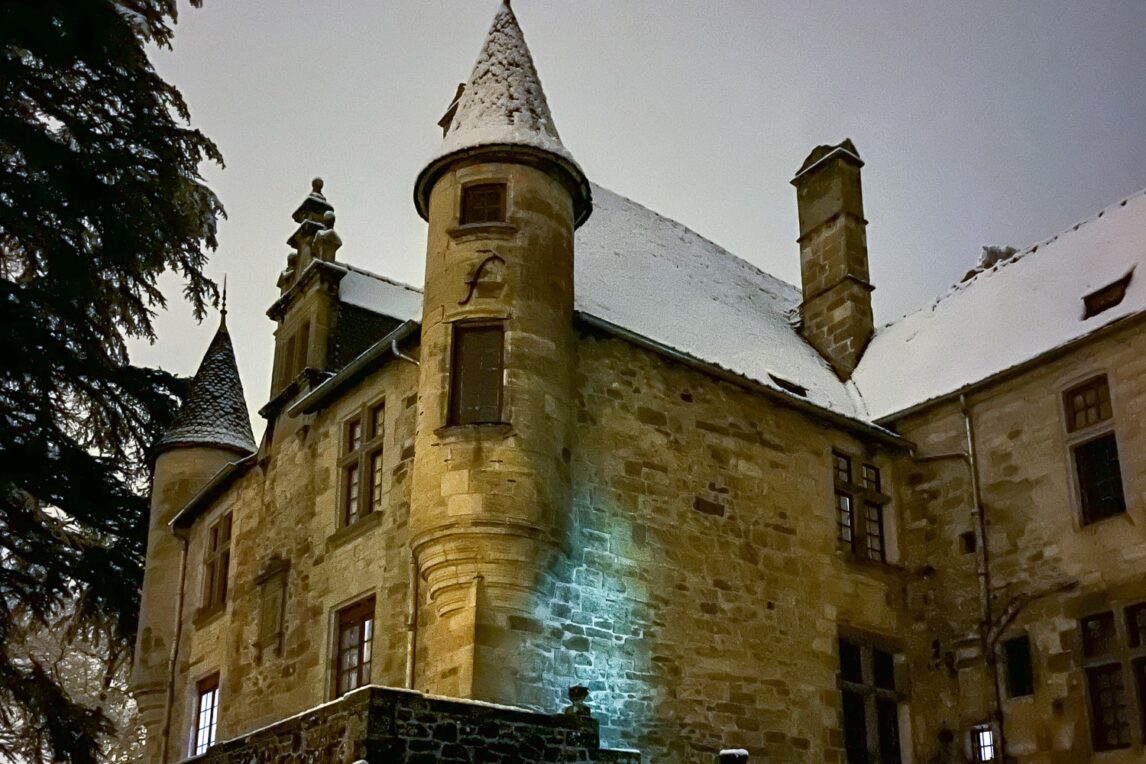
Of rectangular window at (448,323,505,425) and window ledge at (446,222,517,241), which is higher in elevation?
window ledge at (446,222,517,241)

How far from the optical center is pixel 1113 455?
15422 mm

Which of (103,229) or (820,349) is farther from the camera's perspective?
(820,349)

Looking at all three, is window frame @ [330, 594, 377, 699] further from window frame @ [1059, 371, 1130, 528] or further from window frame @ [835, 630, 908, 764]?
window frame @ [1059, 371, 1130, 528]

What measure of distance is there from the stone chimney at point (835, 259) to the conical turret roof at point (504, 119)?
212 inches

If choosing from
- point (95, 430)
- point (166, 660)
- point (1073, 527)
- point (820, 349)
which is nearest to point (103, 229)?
point (95, 430)

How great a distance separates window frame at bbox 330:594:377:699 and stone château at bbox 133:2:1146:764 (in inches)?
1.6

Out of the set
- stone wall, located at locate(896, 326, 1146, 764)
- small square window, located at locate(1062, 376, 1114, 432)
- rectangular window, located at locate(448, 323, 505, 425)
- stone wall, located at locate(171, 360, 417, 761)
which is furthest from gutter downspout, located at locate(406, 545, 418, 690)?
small square window, located at locate(1062, 376, 1114, 432)

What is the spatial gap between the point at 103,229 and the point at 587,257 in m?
5.69

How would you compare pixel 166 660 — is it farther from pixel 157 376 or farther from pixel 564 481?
pixel 564 481

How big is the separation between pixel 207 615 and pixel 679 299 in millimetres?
7708

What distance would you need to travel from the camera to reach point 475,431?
1359cm

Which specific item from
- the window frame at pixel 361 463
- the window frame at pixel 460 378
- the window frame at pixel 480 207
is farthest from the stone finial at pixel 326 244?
the window frame at pixel 460 378

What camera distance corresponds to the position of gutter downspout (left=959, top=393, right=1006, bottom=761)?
15586 millimetres

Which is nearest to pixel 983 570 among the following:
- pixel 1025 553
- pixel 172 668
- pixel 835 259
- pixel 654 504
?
pixel 1025 553
